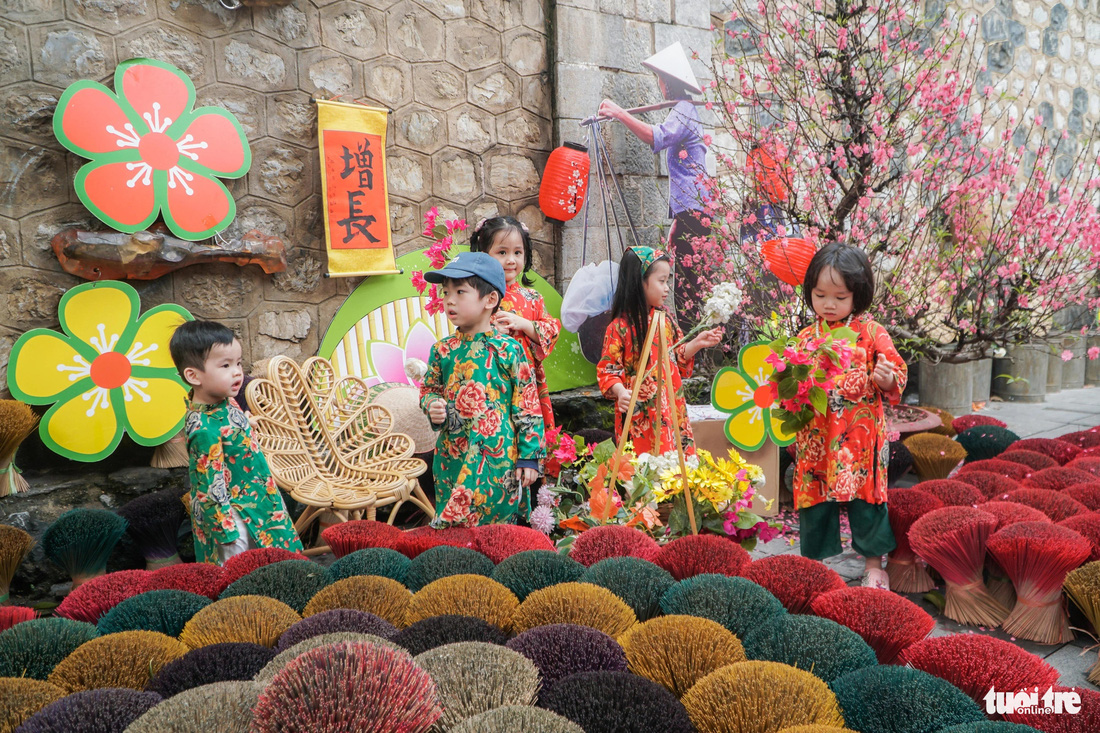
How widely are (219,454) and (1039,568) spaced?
2469 millimetres

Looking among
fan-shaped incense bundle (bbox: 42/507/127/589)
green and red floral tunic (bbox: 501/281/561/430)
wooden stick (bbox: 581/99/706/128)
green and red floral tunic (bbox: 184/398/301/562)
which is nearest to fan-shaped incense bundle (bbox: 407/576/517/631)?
green and red floral tunic (bbox: 184/398/301/562)

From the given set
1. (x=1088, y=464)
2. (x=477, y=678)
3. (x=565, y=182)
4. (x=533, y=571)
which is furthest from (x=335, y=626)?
(x=565, y=182)

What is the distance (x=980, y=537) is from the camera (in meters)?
2.29

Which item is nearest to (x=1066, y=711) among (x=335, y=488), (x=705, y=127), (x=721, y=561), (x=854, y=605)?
(x=854, y=605)

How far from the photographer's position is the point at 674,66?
15.7 feet

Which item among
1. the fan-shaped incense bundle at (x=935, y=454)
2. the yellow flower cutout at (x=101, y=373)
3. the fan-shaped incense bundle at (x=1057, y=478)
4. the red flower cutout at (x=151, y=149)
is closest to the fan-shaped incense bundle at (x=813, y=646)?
the fan-shaped incense bundle at (x=1057, y=478)

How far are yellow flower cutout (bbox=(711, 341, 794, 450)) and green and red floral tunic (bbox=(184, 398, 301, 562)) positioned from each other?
2.01 metres

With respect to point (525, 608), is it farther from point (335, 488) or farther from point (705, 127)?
point (705, 127)

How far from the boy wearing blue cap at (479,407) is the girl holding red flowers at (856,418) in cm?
101

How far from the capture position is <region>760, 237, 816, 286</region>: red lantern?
11.5ft

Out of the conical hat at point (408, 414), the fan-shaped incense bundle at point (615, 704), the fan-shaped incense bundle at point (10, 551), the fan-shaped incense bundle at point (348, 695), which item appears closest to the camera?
the fan-shaped incense bundle at point (348, 695)

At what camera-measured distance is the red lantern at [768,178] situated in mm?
4070

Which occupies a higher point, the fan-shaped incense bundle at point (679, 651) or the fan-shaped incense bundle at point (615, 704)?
the fan-shaped incense bundle at point (615, 704)

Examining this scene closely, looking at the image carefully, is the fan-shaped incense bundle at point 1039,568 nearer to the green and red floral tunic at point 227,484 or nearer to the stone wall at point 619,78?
the green and red floral tunic at point 227,484
